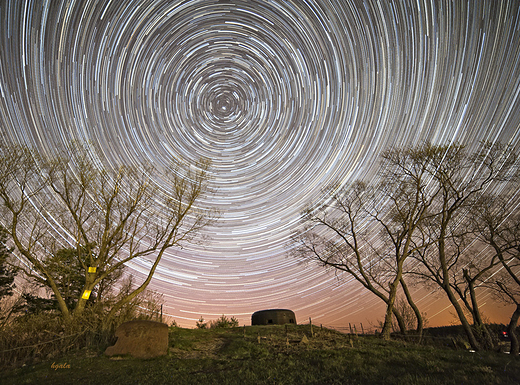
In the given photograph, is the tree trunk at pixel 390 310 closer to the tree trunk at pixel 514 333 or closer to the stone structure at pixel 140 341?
the tree trunk at pixel 514 333

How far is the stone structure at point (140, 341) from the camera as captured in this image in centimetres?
1006

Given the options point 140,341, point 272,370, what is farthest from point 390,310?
point 140,341

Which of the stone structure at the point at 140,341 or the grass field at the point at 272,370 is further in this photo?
the stone structure at the point at 140,341

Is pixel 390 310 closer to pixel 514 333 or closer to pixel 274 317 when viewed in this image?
pixel 514 333

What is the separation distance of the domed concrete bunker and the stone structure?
19824 mm

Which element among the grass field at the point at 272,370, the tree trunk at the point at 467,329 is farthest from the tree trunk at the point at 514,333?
the grass field at the point at 272,370

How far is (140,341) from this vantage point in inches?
405

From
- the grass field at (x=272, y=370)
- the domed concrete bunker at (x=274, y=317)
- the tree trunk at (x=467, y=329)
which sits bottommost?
the grass field at (x=272, y=370)

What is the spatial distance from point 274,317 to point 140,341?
20888mm

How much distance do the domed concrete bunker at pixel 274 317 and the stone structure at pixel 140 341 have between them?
65.0 feet

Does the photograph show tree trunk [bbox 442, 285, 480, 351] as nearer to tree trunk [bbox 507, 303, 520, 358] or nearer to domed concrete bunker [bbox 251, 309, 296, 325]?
tree trunk [bbox 507, 303, 520, 358]

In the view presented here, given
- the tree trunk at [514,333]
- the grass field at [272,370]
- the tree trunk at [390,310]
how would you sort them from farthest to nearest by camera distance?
the tree trunk at [390,310] < the tree trunk at [514,333] < the grass field at [272,370]

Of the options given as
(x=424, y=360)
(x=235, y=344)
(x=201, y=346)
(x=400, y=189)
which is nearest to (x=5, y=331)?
(x=201, y=346)

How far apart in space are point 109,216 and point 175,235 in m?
3.70
